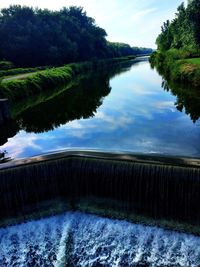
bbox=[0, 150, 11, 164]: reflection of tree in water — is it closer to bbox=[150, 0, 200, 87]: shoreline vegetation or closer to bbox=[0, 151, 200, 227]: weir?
bbox=[0, 151, 200, 227]: weir

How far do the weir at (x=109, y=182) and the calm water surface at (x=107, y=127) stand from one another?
171 inches

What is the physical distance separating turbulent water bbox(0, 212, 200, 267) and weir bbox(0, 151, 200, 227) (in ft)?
2.47

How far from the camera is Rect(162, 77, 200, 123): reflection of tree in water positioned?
22322 mm

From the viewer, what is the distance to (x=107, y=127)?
2012 centimetres

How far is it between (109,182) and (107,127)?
30.5 ft

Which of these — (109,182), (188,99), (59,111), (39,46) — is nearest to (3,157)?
(109,182)

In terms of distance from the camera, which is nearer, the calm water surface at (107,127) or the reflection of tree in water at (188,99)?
the calm water surface at (107,127)

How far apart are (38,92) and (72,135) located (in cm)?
1662

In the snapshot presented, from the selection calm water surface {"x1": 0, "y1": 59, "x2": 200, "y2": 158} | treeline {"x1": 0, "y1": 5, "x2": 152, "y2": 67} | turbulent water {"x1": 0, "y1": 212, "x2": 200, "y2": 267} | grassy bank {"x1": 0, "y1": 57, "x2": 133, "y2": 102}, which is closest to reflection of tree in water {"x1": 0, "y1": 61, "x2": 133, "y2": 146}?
calm water surface {"x1": 0, "y1": 59, "x2": 200, "y2": 158}

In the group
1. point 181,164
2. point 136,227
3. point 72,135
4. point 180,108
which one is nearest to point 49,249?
point 136,227

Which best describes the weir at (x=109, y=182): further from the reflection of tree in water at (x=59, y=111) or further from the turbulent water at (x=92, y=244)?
the reflection of tree in water at (x=59, y=111)

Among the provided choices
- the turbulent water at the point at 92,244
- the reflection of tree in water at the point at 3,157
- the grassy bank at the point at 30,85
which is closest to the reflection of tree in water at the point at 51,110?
the grassy bank at the point at 30,85

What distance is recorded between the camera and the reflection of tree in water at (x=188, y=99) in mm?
22322

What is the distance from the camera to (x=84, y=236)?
33.5 feet
